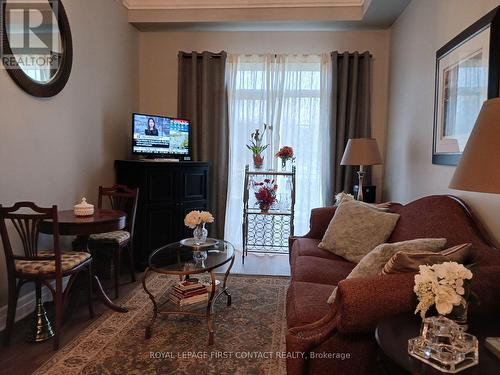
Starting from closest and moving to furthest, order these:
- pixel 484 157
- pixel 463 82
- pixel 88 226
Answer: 1. pixel 484 157
2. pixel 463 82
3. pixel 88 226

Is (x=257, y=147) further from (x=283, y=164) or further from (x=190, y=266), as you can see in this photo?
(x=190, y=266)

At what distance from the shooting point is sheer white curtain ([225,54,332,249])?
4480mm

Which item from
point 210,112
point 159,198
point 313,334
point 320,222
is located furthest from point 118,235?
point 313,334

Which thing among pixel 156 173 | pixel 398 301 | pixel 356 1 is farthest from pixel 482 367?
pixel 356 1

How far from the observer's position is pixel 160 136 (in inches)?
165

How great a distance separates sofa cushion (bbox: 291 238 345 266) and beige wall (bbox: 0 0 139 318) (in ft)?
6.83

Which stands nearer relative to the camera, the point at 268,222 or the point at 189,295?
the point at 189,295

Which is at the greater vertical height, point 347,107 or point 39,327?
point 347,107

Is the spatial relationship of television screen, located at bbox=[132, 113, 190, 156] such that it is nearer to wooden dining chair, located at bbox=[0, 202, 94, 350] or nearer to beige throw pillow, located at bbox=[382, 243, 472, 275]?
wooden dining chair, located at bbox=[0, 202, 94, 350]

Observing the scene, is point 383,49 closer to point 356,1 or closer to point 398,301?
point 356,1

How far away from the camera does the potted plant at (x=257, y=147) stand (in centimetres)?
440

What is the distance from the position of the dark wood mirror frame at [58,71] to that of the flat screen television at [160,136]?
0.89 m

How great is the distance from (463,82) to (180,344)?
254cm

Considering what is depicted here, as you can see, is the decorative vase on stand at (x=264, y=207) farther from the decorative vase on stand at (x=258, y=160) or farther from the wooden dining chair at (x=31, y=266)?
the wooden dining chair at (x=31, y=266)
